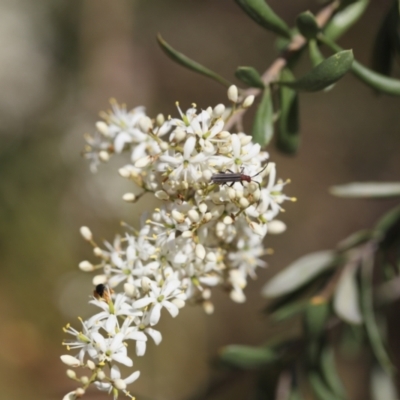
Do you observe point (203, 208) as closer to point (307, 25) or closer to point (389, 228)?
point (307, 25)

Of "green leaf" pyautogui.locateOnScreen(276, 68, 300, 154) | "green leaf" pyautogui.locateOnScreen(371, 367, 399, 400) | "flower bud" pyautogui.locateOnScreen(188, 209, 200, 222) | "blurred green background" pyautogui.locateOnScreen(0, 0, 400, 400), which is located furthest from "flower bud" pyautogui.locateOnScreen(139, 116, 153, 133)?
"blurred green background" pyautogui.locateOnScreen(0, 0, 400, 400)

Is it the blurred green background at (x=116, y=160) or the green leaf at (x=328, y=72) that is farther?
the blurred green background at (x=116, y=160)

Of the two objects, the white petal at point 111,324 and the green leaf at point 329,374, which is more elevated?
the white petal at point 111,324

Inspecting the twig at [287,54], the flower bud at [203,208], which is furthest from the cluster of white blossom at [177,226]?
the twig at [287,54]

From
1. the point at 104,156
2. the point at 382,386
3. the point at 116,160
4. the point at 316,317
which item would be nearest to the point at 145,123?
the point at 104,156

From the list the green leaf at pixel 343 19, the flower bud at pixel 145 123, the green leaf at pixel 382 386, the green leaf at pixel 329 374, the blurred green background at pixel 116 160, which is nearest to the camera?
the flower bud at pixel 145 123

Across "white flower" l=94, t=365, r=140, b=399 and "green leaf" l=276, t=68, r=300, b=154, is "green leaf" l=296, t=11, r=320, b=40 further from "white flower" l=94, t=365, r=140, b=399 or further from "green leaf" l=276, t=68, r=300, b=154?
"white flower" l=94, t=365, r=140, b=399

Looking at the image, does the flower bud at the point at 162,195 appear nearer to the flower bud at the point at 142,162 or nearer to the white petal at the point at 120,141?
the flower bud at the point at 142,162

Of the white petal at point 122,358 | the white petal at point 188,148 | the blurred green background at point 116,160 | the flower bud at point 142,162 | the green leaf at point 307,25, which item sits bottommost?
the white petal at point 122,358

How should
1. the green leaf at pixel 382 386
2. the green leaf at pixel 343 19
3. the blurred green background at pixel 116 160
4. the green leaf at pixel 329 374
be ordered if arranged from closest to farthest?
the green leaf at pixel 343 19, the green leaf at pixel 329 374, the green leaf at pixel 382 386, the blurred green background at pixel 116 160
